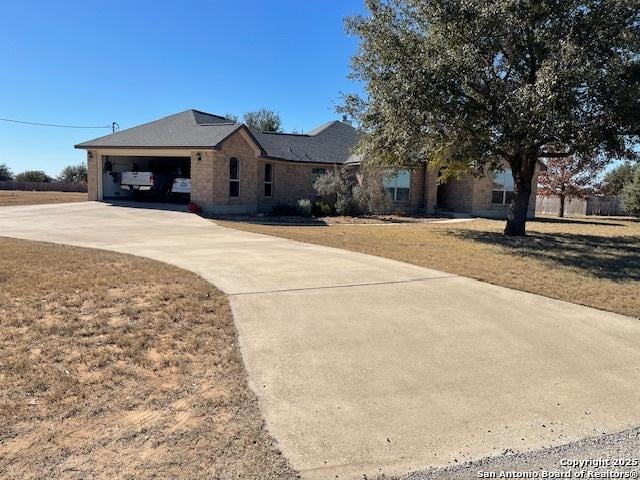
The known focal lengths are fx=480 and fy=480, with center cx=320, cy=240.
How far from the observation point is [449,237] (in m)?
15.4

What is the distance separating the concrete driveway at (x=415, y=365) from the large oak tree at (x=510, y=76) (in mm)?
5130

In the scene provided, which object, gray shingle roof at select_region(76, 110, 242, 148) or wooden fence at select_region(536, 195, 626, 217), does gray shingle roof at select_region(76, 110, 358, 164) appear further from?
wooden fence at select_region(536, 195, 626, 217)

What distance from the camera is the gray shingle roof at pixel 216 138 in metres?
20.9

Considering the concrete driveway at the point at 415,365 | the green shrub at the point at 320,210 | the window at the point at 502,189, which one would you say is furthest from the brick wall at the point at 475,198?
the concrete driveway at the point at 415,365

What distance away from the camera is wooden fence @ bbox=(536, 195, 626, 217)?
37.0 metres

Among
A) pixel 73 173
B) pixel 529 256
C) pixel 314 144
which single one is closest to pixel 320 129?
pixel 314 144

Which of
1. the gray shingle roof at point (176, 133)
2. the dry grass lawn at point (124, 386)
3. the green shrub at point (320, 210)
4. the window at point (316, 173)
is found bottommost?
the dry grass lawn at point (124, 386)

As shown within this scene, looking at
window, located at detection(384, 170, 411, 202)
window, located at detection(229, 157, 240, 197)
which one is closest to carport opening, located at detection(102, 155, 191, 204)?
window, located at detection(229, 157, 240, 197)

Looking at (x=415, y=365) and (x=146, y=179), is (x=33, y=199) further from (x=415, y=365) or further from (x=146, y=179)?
(x=415, y=365)

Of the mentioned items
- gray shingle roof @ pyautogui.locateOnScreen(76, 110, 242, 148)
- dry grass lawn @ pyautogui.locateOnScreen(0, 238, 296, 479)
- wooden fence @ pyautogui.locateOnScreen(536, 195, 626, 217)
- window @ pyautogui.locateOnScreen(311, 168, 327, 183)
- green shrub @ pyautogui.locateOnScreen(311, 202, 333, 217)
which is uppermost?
gray shingle roof @ pyautogui.locateOnScreen(76, 110, 242, 148)

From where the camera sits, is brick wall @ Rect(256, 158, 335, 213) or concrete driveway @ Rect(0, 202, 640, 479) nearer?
concrete driveway @ Rect(0, 202, 640, 479)

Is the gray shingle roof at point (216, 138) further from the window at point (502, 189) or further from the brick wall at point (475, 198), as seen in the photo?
the window at point (502, 189)

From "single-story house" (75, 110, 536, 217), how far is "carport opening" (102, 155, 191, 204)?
57 millimetres

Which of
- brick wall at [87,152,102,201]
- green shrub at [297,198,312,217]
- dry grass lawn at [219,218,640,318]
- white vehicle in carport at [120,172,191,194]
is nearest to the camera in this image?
dry grass lawn at [219,218,640,318]
